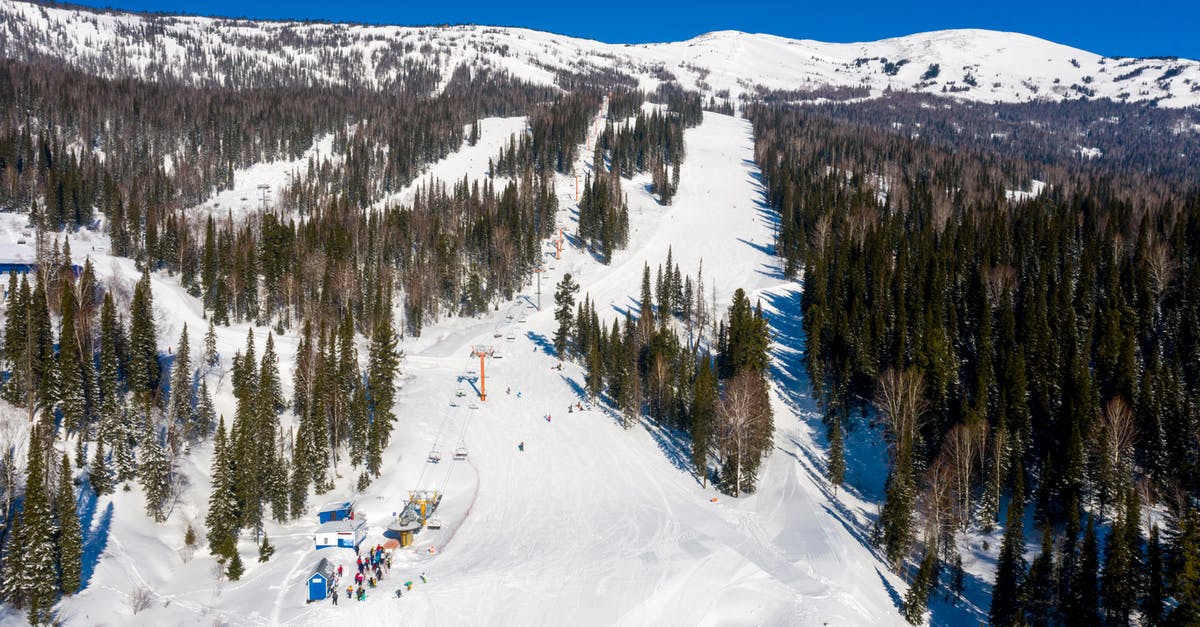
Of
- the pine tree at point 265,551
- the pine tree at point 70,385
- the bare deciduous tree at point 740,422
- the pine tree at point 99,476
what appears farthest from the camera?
the bare deciduous tree at point 740,422

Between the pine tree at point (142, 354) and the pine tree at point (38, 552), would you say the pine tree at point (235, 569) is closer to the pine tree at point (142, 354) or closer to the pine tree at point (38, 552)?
the pine tree at point (38, 552)

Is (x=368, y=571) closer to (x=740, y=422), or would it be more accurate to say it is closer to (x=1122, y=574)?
(x=740, y=422)

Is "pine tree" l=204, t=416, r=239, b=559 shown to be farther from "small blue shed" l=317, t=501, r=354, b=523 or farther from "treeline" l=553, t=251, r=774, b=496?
"treeline" l=553, t=251, r=774, b=496

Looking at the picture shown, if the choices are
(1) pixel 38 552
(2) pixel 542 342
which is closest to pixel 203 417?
(1) pixel 38 552

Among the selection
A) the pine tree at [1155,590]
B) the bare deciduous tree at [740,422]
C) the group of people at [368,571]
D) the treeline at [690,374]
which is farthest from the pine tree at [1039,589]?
the group of people at [368,571]

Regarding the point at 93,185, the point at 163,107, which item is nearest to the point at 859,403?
the point at 93,185

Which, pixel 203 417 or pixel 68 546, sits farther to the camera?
pixel 203 417

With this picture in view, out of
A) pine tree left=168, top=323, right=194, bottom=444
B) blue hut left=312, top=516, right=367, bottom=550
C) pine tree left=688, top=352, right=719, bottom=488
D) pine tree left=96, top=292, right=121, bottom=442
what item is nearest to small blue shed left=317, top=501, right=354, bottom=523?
blue hut left=312, top=516, right=367, bottom=550
